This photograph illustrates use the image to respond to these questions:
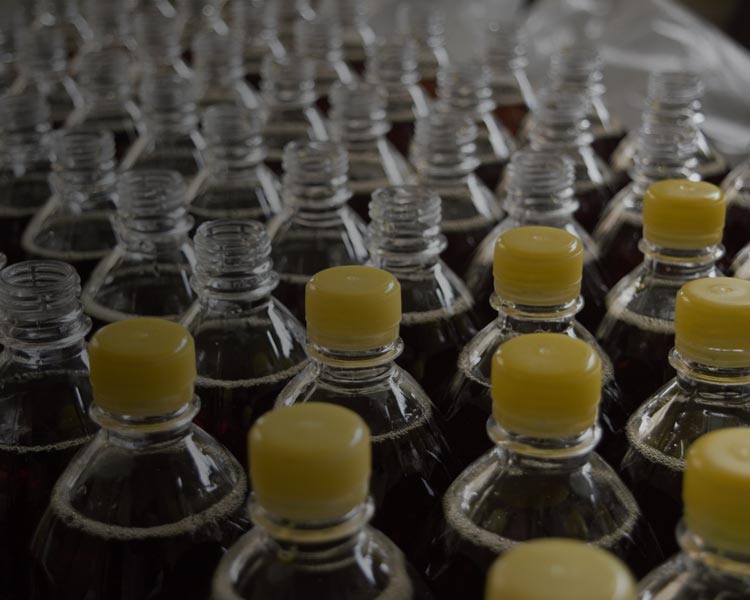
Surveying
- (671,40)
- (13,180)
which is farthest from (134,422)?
(671,40)

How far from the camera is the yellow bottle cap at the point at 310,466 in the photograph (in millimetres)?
536

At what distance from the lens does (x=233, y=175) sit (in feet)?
4.01

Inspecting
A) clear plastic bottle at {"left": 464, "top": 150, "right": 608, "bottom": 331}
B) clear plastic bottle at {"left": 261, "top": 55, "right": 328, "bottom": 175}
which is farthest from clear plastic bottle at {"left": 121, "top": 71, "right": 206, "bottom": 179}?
clear plastic bottle at {"left": 464, "top": 150, "right": 608, "bottom": 331}

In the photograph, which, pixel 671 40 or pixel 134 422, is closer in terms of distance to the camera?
pixel 134 422

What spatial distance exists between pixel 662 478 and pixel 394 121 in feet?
2.86

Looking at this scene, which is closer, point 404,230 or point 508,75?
point 404,230

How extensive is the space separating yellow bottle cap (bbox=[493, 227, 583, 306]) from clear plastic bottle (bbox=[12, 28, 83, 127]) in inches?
41.1

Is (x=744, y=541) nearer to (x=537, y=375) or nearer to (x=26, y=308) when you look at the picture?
(x=537, y=375)

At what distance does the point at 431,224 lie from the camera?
94 cm

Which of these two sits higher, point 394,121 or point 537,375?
point 537,375

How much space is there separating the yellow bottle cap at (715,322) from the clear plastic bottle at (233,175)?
0.59 m

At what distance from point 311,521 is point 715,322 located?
278 mm

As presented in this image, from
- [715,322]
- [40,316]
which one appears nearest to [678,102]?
[715,322]

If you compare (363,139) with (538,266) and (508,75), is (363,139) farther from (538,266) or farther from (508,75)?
(538,266)
